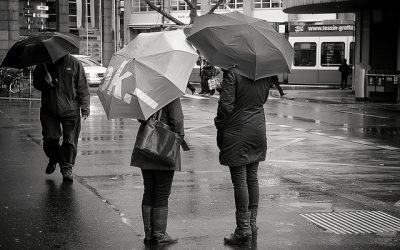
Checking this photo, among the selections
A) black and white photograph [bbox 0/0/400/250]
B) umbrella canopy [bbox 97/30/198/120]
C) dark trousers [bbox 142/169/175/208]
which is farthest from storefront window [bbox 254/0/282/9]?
dark trousers [bbox 142/169/175/208]

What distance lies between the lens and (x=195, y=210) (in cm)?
834

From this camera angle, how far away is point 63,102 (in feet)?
32.8

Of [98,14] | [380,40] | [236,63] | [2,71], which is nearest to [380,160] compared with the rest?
[236,63]

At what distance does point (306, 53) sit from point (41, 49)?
36.6m

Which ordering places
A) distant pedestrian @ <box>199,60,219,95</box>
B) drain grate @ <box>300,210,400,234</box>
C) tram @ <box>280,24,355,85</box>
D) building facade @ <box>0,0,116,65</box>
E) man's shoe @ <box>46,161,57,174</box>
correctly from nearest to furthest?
drain grate @ <box>300,210,400,234</box>, man's shoe @ <box>46,161,57,174</box>, distant pedestrian @ <box>199,60,219,95</box>, building facade @ <box>0,0,116,65</box>, tram @ <box>280,24,355,85</box>

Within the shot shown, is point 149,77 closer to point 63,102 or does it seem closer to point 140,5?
point 63,102

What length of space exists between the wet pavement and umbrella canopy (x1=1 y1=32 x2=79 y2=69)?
1.66 m

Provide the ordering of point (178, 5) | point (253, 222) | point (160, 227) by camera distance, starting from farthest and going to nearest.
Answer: point (178, 5)
point (253, 222)
point (160, 227)

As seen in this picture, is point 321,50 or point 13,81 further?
point 321,50

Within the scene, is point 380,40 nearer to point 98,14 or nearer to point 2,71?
point 2,71

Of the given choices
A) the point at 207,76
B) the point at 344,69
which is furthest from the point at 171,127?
the point at 344,69

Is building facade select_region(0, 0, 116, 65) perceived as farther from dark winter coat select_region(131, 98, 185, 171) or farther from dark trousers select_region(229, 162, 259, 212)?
dark trousers select_region(229, 162, 259, 212)

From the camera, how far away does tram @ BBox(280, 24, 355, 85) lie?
1741 inches

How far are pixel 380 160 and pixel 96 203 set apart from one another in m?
6.13
